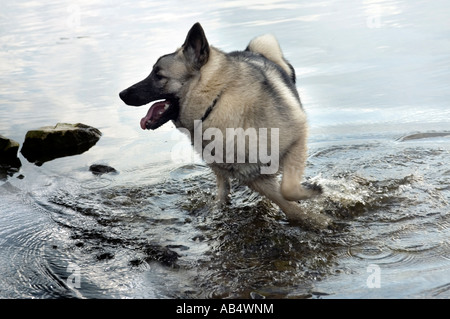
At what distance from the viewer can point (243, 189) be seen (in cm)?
525

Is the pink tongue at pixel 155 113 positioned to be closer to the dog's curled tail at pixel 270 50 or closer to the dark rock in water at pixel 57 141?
the dog's curled tail at pixel 270 50

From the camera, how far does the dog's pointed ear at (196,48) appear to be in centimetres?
388

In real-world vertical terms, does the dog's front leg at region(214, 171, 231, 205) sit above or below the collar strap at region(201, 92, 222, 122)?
below

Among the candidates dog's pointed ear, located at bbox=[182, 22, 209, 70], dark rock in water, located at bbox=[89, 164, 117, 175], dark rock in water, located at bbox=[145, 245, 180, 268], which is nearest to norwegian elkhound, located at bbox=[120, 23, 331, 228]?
dog's pointed ear, located at bbox=[182, 22, 209, 70]

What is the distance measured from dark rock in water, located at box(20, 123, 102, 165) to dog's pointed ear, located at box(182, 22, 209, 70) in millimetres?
2744

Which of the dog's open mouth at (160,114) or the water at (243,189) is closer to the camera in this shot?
the water at (243,189)

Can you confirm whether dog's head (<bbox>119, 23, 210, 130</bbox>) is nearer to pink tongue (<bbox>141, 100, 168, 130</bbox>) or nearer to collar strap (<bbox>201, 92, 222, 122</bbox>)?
pink tongue (<bbox>141, 100, 168, 130</bbox>)

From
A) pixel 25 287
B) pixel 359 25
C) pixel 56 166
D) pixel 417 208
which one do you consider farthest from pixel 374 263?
pixel 359 25

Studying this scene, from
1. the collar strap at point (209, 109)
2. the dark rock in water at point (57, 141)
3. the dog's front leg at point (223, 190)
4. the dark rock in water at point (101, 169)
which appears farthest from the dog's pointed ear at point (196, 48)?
the dark rock in water at point (57, 141)

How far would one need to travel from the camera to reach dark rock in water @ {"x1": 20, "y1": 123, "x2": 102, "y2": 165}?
20.3ft

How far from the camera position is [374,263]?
11.4ft

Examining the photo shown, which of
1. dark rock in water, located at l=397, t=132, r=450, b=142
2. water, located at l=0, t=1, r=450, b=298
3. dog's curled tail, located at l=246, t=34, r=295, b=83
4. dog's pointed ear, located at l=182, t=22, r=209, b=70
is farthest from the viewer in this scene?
dark rock in water, located at l=397, t=132, r=450, b=142

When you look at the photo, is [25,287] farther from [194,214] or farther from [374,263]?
[374,263]

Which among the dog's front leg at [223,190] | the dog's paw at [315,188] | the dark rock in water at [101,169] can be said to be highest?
the dog's paw at [315,188]
